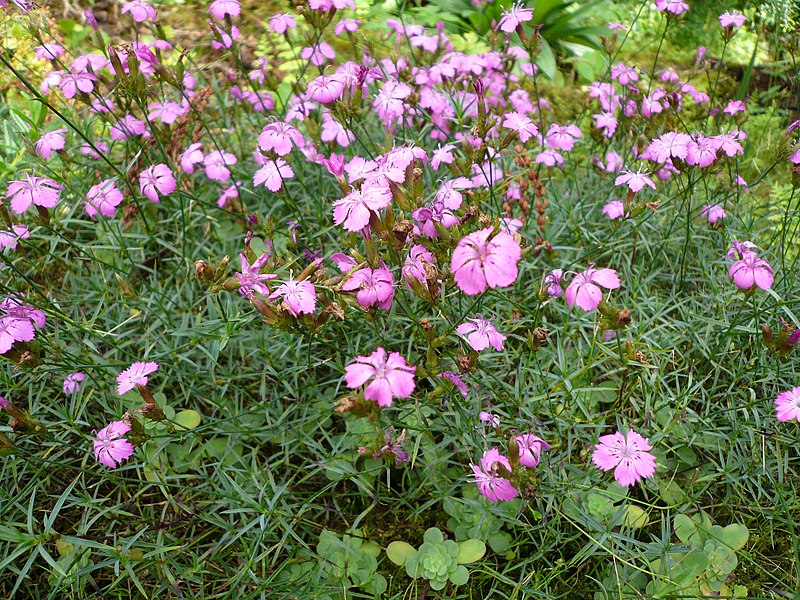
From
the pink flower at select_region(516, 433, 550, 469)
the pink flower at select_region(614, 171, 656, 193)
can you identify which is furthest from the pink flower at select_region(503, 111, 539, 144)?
the pink flower at select_region(516, 433, 550, 469)

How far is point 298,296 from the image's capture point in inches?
50.8

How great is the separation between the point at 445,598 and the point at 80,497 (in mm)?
1000

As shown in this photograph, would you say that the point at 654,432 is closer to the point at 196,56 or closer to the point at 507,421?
the point at 507,421

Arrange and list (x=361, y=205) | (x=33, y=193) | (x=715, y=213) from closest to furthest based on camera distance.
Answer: (x=361, y=205), (x=33, y=193), (x=715, y=213)

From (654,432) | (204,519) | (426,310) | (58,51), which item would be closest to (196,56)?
(58,51)

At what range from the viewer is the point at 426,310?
182 centimetres

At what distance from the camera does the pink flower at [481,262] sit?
1088mm

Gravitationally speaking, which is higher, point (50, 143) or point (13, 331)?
point (50, 143)

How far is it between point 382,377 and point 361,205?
362mm

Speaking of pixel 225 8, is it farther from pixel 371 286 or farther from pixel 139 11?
pixel 371 286

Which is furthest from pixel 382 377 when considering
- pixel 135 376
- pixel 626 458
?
pixel 135 376

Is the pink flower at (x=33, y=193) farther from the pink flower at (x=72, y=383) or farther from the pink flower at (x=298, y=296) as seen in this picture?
the pink flower at (x=298, y=296)

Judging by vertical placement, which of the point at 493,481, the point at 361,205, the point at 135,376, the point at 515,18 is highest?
the point at 515,18

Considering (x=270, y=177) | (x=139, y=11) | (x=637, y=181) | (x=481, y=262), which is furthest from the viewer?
(x=139, y=11)
